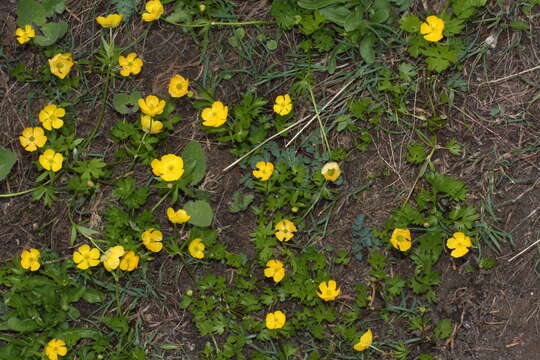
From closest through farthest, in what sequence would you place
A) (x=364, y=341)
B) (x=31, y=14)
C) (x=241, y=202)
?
(x=364, y=341) < (x=241, y=202) < (x=31, y=14)

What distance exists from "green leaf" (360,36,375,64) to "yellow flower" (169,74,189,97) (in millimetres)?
1017

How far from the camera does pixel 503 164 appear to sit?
11.9 feet

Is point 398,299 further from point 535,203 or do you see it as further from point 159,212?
point 159,212

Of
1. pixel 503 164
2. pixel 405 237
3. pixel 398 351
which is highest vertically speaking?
pixel 503 164

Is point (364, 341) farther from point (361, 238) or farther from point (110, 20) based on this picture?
point (110, 20)

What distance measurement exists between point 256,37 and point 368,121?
2.66 feet

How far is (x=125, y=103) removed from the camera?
12.5 feet

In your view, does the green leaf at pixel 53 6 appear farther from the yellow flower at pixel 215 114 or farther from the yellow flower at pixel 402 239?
the yellow flower at pixel 402 239

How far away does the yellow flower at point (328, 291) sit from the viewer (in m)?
3.54

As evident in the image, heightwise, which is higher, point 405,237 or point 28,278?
point 405,237

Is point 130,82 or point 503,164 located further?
point 130,82

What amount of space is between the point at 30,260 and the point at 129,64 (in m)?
1.27

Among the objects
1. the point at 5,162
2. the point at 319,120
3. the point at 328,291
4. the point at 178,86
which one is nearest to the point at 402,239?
the point at 328,291

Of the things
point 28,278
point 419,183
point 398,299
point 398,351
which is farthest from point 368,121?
point 28,278
